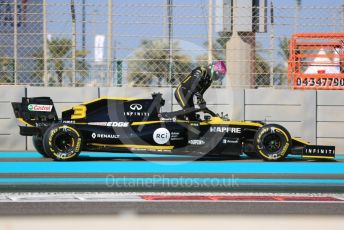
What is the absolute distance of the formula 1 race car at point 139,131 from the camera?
10516 millimetres

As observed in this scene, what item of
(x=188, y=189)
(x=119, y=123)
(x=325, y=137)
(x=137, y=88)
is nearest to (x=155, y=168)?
(x=119, y=123)

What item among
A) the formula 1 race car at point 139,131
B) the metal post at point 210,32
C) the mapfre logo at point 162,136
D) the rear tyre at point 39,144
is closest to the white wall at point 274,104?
the metal post at point 210,32

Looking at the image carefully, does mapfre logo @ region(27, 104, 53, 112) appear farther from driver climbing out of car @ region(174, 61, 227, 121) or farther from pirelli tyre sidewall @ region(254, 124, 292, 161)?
pirelli tyre sidewall @ region(254, 124, 292, 161)

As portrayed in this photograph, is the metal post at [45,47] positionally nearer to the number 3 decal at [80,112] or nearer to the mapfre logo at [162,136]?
the number 3 decal at [80,112]

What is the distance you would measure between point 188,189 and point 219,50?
18.5ft

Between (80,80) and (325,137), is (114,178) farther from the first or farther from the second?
(325,137)

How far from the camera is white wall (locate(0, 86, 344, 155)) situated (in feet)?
42.0

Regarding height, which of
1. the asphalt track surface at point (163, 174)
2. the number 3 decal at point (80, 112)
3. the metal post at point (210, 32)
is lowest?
the asphalt track surface at point (163, 174)

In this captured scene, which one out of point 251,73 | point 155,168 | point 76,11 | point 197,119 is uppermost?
point 76,11

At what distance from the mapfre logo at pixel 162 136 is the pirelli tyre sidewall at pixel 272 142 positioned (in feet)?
4.61

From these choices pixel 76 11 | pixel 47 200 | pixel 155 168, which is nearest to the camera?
pixel 47 200

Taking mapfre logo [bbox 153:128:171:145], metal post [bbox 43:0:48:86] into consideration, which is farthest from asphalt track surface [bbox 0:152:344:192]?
metal post [bbox 43:0:48:86]

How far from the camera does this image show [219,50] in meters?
12.7

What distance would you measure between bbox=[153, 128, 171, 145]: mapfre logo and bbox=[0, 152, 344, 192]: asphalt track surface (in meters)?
0.35
